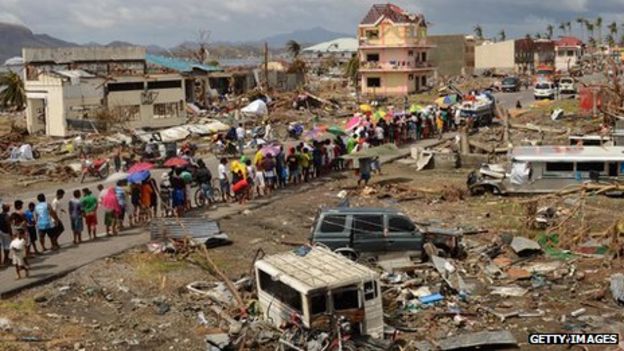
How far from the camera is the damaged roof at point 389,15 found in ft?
235

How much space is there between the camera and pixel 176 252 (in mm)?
18031

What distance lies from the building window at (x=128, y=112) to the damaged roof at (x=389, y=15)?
30.7 m

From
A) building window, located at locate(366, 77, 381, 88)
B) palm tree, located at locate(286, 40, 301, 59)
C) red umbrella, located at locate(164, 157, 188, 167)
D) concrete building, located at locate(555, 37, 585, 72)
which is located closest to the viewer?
red umbrella, located at locate(164, 157, 188, 167)

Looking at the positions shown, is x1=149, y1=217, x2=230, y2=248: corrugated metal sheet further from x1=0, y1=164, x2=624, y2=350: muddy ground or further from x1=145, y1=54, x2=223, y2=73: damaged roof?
x1=145, y1=54, x2=223, y2=73: damaged roof

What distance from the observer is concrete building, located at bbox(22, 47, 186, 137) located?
45.1 m

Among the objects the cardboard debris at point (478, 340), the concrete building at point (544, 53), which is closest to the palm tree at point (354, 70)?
the concrete building at point (544, 53)

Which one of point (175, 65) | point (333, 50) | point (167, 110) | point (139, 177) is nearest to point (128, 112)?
point (167, 110)

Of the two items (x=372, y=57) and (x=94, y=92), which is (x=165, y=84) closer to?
(x=94, y=92)

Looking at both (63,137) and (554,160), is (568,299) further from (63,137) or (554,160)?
(63,137)

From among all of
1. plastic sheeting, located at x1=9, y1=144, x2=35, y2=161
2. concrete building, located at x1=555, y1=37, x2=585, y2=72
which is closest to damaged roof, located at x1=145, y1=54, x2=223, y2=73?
plastic sheeting, located at x1=9, y1=144, x2=35, y2=161

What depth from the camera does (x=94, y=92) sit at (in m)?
46.4

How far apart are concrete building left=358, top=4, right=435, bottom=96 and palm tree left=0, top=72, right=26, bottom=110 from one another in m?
29.7

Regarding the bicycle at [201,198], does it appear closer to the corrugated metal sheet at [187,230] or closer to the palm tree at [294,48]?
the corrugated metal sheet at [187,230]

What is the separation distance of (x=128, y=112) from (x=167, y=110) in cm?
362
